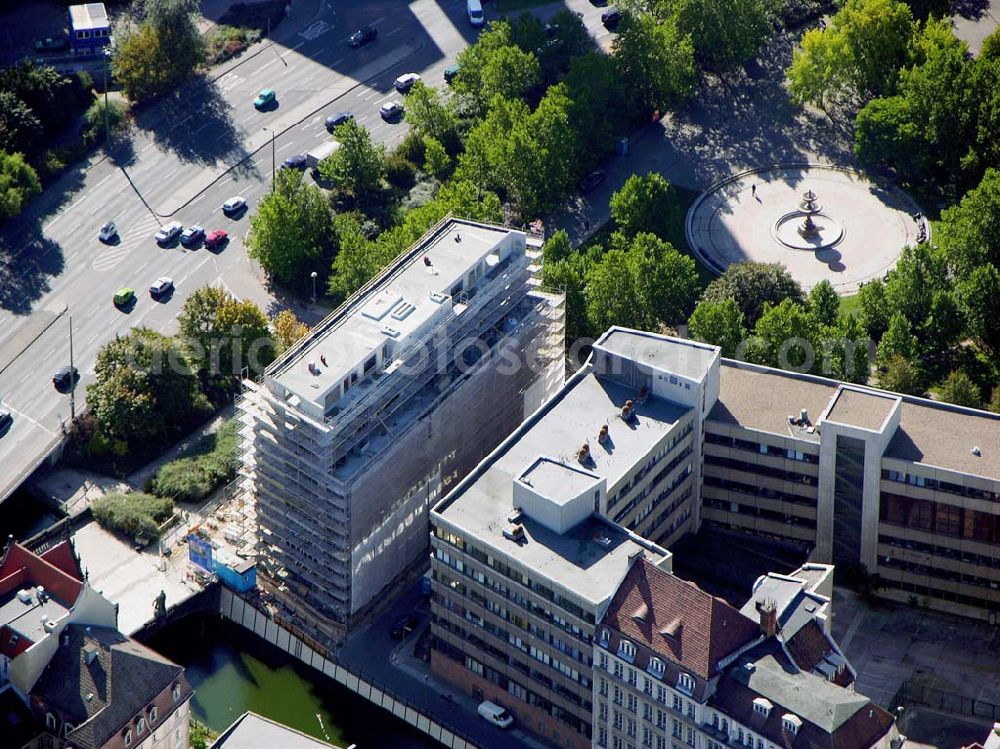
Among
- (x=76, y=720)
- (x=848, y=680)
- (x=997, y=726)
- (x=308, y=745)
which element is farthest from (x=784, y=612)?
(x=76, y=720)

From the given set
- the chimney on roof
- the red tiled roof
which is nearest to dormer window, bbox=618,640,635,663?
the red tiled roof

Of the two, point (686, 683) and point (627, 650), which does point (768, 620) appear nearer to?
point (686, 683)

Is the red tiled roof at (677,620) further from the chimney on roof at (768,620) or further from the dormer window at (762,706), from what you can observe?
the dormer window at (762,706)

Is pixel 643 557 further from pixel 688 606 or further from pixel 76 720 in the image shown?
pixel 76 720

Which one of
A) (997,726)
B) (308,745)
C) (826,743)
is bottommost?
(997,726)

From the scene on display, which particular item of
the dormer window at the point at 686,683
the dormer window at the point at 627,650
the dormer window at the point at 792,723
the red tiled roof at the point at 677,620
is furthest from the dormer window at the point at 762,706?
the dormer window at the point at 627,650

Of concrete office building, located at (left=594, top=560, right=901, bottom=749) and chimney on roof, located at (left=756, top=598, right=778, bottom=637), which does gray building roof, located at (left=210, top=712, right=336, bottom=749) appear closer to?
concrete office building, located at (left=594, top=560, right=901, bottom=749)
